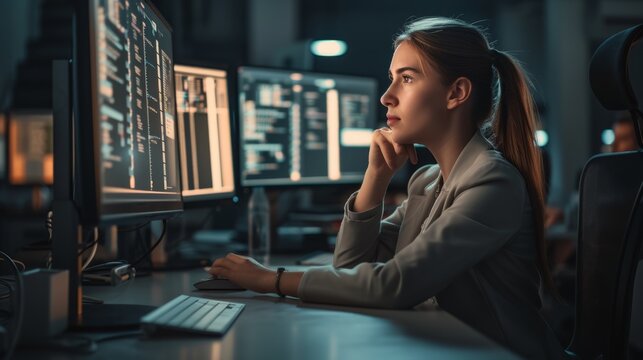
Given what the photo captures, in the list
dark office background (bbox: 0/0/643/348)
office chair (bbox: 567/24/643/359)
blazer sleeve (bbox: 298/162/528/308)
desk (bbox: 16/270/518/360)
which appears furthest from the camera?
dark office background (bbox: 0/0/643/348)

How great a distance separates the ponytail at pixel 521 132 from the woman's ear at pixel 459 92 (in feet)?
0.25

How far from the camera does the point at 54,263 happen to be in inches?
33.5

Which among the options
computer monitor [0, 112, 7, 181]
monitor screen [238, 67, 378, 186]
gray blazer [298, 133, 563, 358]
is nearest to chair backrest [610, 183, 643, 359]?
gray blazer [298, 133, 563, 358]

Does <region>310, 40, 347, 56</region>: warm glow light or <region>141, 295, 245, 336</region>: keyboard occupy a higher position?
<region>310, 40, 347, 56</region>: warm glow light

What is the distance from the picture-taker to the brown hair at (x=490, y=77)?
1.24 metres

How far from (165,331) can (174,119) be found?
0.60m

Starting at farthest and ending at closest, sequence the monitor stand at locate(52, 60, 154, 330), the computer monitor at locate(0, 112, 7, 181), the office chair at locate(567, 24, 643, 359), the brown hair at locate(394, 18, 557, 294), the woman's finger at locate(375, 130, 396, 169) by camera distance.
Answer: the computer monitor at locate(0, 112, 7, 181), the woman's finger at locate(375, 130, 396, 169), the brown hair at locate(394, 18, 557, 294), the office chair at locate(567, 24, 643, 359), the monitor stand at locate(52, 60, 154, 330)

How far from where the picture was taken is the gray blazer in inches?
38.4

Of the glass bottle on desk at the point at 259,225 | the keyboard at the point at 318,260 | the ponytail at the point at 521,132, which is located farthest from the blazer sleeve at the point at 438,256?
the glass bottle on desk at the point at 259,225

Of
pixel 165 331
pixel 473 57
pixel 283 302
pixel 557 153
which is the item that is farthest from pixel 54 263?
pixel 557 153

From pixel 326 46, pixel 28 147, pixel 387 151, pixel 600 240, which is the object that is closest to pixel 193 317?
pixel 387 151

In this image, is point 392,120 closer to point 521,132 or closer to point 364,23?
point 521,132

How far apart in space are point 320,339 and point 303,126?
149 cm

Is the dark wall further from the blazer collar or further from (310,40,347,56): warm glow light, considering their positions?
the blazer collar
